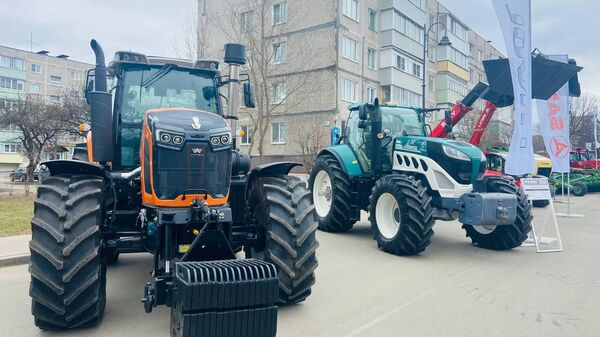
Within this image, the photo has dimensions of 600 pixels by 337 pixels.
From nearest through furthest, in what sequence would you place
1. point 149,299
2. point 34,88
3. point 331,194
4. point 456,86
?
1. point 149,299
2. point 331,194
3. point 456,86
4. point 34,88

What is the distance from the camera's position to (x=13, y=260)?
701 centimetres

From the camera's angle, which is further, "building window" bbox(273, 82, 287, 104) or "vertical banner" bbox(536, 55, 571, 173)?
"building window" bbox(273, 82, 287, 104)

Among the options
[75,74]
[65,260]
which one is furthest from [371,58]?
[75,74]

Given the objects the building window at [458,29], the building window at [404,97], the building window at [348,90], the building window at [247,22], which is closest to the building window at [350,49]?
the building window at [348,90]

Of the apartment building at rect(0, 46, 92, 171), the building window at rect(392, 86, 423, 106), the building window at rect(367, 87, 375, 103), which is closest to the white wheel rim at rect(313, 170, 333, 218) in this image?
the building window at rect(367, 87, 375, 103)

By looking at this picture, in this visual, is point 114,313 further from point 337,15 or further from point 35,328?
point 337,15

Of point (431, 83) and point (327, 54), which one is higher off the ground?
point (431, 83)

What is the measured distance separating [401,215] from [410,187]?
484 mm

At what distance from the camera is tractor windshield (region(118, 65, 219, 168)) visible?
5.33 meters

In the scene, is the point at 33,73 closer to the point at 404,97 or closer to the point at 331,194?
the point at 404,97

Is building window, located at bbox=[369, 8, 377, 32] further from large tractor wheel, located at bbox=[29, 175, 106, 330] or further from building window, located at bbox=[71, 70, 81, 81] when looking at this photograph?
building window, located at bbox=[71, 70, 81, 81]

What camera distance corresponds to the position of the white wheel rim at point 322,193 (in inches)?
419

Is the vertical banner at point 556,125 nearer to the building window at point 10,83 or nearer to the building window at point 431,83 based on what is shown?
the building window at point 431,83

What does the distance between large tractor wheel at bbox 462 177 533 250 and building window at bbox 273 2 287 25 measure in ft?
74.8
